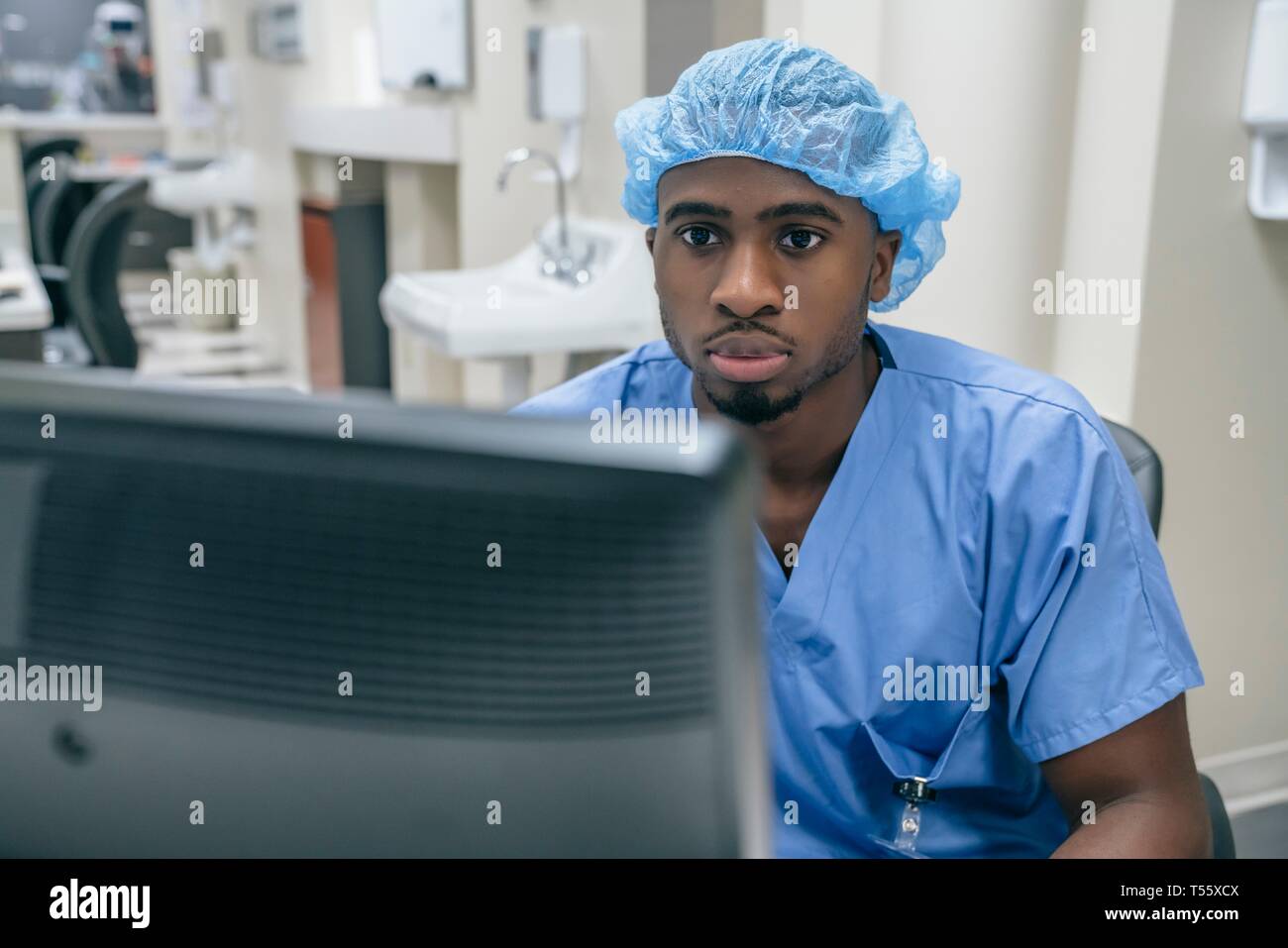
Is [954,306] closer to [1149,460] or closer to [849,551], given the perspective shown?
[1149,460]

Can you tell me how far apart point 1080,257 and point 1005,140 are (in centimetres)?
19

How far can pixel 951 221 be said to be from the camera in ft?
5.26

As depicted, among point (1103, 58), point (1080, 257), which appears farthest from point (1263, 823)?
point (1103, 58)

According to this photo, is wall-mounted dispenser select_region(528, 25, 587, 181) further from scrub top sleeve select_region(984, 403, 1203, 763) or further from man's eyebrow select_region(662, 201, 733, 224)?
scrub top sleeve select_region(984, 403, 1203, 763)

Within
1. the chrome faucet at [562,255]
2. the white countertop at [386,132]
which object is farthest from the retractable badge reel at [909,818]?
the white countertop at [386,132]

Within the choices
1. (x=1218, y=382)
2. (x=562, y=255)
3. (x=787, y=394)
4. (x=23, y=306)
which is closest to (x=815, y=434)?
(x=787, y=394)

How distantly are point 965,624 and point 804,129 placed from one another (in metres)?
0.42

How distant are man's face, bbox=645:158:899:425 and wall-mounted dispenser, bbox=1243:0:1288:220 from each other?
79 cm

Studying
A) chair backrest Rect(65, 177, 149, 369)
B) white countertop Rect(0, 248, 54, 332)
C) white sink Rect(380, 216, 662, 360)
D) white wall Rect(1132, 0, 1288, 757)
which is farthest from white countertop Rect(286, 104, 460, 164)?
white wall Rect(1132, 0, 1288, 757)

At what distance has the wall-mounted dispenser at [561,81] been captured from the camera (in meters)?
2.17

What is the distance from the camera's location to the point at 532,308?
6.43ft

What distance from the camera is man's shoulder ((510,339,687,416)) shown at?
1.06 m

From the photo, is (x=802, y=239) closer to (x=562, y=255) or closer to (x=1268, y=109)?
(x=1268, y=109)

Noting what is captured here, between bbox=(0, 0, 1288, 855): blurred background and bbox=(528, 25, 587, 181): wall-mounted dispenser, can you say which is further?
bbox=(528, 25, 587, 181): wall-mounted dispenser
